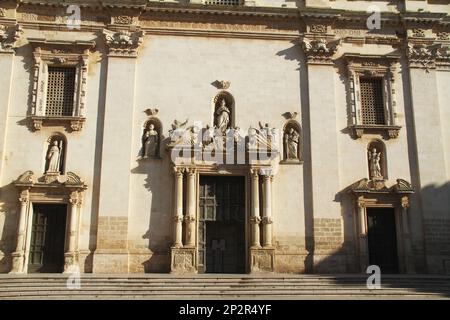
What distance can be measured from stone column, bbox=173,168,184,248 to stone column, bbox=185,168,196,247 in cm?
27

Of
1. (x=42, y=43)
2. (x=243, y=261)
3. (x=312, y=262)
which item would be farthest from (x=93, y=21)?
(x=312, y=262)

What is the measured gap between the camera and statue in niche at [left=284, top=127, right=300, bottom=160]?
23.5 meters

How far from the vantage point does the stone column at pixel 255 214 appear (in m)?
22.2

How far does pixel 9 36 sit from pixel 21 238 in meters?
8.62

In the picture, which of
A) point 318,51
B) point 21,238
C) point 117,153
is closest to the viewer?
point 21,238

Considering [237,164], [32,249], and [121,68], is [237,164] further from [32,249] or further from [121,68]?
[32,249]

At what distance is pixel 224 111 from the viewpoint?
23.6m

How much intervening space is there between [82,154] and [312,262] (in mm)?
10389

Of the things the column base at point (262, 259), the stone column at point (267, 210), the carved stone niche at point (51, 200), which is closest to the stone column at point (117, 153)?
the carved stone niche at point (51, 200)

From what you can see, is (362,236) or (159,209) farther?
(362,236)

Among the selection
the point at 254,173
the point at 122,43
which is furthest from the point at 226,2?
the point at 254,173

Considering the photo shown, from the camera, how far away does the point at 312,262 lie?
2239 cm

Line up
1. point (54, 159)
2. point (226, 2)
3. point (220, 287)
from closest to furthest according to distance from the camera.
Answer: point (220, 287) < point (54, 159) < point (226, 2)

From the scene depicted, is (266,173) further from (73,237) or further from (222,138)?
(73,237)
